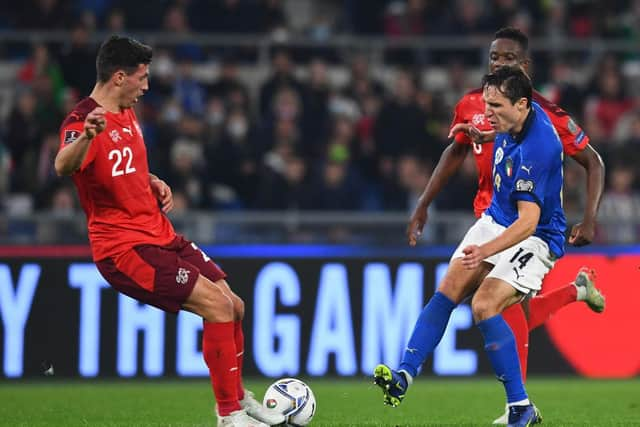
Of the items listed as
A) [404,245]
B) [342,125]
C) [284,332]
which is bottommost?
[284,332]

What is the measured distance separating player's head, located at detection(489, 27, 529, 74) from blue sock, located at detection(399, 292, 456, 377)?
1.48 metres

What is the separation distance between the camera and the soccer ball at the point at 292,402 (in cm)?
749

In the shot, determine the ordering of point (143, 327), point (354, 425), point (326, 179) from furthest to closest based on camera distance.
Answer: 1. point (326, 179)
2. point (143, 327)
3. point (354, 425)

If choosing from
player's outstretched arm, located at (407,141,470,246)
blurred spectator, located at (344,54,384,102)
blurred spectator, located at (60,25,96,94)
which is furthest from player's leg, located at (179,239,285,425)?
blurred spectator, located at (344,54,384,102)

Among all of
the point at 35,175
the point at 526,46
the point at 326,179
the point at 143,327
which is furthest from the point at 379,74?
the point at 526,46

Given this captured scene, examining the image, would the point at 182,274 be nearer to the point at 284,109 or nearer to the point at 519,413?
the point at 519,413

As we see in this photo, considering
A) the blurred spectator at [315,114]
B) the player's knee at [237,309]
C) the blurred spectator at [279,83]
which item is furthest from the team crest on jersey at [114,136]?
the blurred spectator at [279,83]

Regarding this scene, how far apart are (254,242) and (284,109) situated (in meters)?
3.29

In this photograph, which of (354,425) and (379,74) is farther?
(379,74)

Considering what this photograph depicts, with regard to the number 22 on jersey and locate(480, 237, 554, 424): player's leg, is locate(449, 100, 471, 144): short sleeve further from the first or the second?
the number 22 on jersey

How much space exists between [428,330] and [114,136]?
213 cm

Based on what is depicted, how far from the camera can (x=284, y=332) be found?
37.1ft

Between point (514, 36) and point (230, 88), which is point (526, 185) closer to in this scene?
point (514, 36)

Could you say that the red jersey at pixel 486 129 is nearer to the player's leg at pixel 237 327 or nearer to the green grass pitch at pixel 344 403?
the green grass pitch at pixel 344 403
